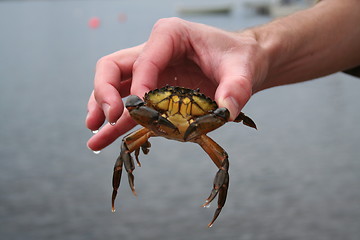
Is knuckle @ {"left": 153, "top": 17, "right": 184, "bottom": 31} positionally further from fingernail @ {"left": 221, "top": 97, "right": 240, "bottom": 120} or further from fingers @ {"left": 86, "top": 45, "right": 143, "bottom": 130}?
fingernail @ {"left": 221, "top": 97, "right": 240, "bottom": 120}

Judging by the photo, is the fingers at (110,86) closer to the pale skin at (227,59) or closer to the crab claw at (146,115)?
the pale skin at (227,59)

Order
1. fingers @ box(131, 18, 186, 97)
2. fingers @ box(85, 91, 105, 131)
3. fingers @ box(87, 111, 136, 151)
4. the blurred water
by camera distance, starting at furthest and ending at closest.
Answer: the blurred water, fingers @ box(87, 111, 136, 151), fingers @ box(85, 91, 105, 131), fingers @ box(131, 18, 186, 97)

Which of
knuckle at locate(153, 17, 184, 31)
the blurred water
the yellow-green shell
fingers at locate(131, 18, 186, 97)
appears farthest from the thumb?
the blurred water

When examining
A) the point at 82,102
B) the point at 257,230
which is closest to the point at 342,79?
the point at 82,102

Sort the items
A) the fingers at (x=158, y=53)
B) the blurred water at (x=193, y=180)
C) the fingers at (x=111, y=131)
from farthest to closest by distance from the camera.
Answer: the blurred water at (x=193, y=180)
the fingers at (x=111, y=131)
the fingers at (x=158, y=53)

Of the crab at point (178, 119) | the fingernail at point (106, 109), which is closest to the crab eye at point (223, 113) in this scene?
the crab at point (178, 119)

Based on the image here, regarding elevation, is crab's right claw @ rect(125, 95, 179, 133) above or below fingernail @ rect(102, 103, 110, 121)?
above

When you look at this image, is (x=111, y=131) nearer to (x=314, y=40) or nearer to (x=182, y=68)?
(x=182, y=68)

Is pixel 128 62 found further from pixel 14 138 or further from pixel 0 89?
pixel 0 89
